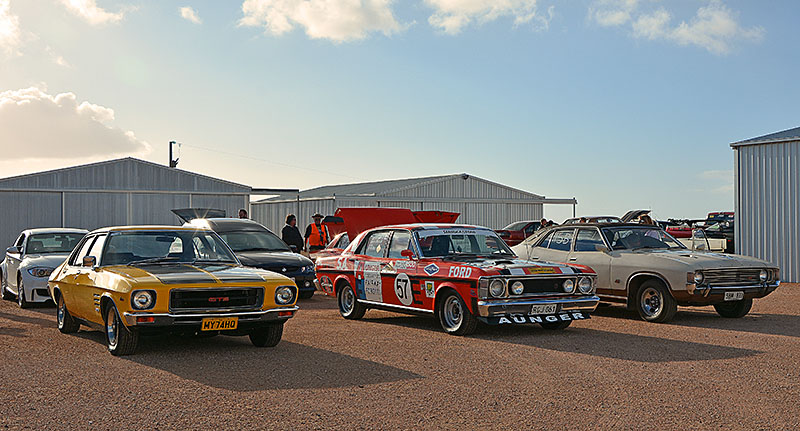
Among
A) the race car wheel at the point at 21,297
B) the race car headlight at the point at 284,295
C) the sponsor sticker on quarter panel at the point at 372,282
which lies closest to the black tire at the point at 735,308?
the sponsor sticker on quarter panel at the point at 372,282

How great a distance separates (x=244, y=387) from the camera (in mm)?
7184

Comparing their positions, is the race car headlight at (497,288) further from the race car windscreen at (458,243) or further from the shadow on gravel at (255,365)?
the shadow on gravel at (255,365)

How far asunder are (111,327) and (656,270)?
7.58 metres

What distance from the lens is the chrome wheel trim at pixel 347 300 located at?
12609 millimetres

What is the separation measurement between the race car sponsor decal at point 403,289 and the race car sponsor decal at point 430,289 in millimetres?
380

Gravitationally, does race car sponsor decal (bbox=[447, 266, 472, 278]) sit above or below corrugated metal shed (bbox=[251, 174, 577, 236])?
below

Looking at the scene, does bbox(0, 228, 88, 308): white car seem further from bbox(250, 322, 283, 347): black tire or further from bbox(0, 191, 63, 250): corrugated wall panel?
bbox(0, 191, 63, 250): corrugated wall panel

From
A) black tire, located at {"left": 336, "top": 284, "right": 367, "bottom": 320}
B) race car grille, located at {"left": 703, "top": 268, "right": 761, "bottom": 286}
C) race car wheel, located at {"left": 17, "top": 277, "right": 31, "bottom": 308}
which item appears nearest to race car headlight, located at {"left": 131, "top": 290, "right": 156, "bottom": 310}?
black tire, located at {"left": 336, "top": 284, "right": 367, "bottom": 320}

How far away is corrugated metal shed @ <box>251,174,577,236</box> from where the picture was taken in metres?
37.0

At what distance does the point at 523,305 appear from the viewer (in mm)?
10328

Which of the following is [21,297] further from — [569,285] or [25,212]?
[25,212]

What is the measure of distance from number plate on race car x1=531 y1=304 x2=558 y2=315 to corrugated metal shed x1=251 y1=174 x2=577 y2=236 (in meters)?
24.6

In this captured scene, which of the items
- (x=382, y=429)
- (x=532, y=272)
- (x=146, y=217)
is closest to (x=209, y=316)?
(x=382, y=429)

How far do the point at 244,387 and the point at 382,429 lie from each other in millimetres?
1815
